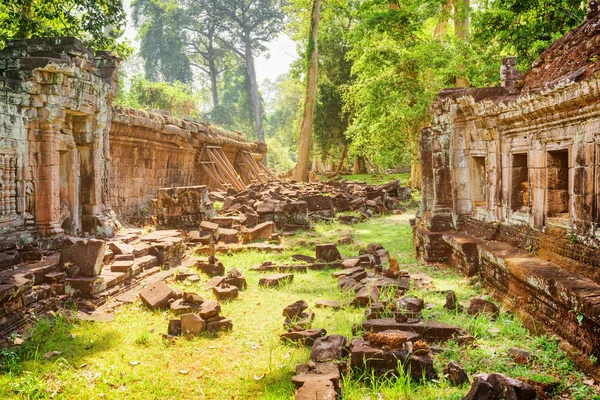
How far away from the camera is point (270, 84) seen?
6444 centimetres

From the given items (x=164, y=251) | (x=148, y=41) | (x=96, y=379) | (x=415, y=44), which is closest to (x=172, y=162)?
(x=164, y=251)

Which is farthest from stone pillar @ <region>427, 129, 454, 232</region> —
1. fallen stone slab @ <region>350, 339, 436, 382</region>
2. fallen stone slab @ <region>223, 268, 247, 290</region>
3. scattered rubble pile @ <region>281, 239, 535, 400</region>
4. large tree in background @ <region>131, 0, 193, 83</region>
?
large tree in background @ <region>131, 0, 193, 83</region>

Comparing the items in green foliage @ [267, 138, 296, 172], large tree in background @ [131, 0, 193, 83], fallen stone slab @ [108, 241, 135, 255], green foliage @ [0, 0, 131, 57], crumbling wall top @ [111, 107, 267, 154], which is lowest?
fallen stone slab @ [108, 241, 135, 255]

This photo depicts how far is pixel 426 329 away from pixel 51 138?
6.41 m

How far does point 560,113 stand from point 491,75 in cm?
792

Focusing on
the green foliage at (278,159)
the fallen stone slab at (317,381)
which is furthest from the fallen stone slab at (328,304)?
the green foliage at (278,159)

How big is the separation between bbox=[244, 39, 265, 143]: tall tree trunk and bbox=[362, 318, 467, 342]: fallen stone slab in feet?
108


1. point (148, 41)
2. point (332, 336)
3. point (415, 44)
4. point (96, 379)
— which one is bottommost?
point (96, 379)

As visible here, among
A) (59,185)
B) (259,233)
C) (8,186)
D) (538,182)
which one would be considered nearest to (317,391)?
(538,182)

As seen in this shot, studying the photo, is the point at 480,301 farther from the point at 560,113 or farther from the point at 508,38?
the point at 508,38

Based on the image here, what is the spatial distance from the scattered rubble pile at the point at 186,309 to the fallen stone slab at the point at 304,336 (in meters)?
0.76

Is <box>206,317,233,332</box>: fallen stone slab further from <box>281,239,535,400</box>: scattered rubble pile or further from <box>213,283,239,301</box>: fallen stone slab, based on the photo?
<box>213,283,239,301</box>: fallen stone slab

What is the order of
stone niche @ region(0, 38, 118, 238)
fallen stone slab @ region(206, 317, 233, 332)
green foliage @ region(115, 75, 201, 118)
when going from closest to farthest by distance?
1. fallen stone slab @ region(206, 317, 233, 332)
2. stone niche @ region(0, 38, 118, 238)
3. green foliage @ region(115, 75, 201, 118)

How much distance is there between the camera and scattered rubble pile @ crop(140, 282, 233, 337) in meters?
4.84
